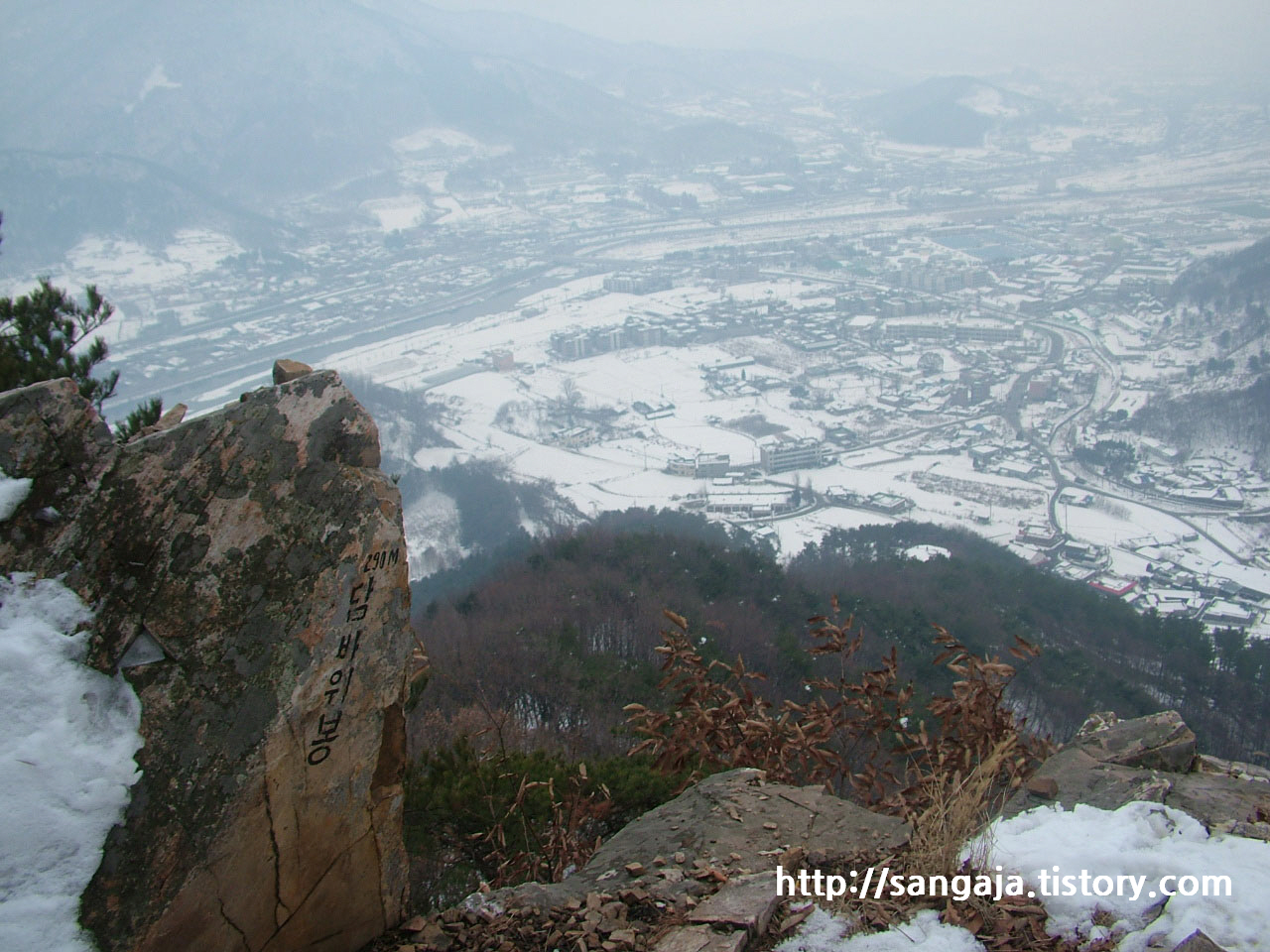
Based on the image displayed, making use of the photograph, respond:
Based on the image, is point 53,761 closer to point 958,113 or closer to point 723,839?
point 723,839

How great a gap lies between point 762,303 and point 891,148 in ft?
121

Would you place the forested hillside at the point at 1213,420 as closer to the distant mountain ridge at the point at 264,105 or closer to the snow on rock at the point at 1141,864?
the snow on rock at the point at 1141,864

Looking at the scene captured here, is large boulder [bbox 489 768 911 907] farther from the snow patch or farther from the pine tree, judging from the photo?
the snow patch

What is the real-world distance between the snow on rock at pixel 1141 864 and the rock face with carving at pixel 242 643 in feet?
5.10

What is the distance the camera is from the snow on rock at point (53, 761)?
162 centimetres

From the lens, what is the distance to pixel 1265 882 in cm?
200

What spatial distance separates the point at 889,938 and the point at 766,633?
27.2ft

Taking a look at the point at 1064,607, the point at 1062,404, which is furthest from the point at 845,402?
the point at 1064,607

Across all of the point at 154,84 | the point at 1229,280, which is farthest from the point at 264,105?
the point at 1229,280

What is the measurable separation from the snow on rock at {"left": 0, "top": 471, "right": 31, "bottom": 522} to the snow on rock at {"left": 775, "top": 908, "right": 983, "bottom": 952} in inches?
72.2

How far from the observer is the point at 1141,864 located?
6.89ft

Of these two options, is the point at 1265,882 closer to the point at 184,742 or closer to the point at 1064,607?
the point at 184,742

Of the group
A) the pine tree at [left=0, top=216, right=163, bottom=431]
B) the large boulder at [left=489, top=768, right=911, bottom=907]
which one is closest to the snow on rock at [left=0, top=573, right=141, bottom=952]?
the large boulder at [left=489, top=768, right=911, bottom=907]

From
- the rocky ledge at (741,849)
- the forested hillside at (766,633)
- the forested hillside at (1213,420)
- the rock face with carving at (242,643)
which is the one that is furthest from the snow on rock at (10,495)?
the forested hillside at (1213,420)
